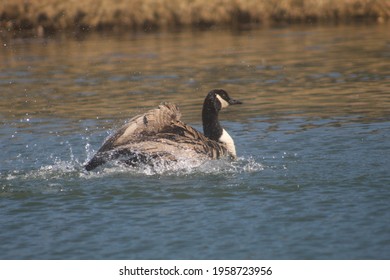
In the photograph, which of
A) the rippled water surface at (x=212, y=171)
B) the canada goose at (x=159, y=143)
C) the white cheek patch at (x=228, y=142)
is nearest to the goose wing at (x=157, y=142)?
the canada goose at (x=159, y=143)

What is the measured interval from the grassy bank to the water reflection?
3644 millimetres

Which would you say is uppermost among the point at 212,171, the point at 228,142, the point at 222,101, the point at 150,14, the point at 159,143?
the point at 150,14

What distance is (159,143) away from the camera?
12.9m

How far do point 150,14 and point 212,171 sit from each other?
30524 mm

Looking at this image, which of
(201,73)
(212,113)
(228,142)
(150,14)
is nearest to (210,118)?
(212,113)

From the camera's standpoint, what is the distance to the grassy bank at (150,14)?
41969mm

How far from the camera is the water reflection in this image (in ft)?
66.9

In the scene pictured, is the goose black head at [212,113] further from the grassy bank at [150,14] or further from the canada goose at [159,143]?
the grassy bank at [150,14]

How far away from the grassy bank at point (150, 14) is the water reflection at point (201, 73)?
12.0 feet

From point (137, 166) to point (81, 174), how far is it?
36.9 inches

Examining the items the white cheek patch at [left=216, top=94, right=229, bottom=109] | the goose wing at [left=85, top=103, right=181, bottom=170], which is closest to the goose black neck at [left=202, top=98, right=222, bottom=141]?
the white cheek patch at [left=216, top=94, right=229, bottom=109]

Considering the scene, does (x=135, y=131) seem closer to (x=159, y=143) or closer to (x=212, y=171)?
(x=159, y=143)

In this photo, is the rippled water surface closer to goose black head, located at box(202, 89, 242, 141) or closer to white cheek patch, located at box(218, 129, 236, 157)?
white cheek patch, located at box(218, 129, 236, 157)

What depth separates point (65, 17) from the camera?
141ft
